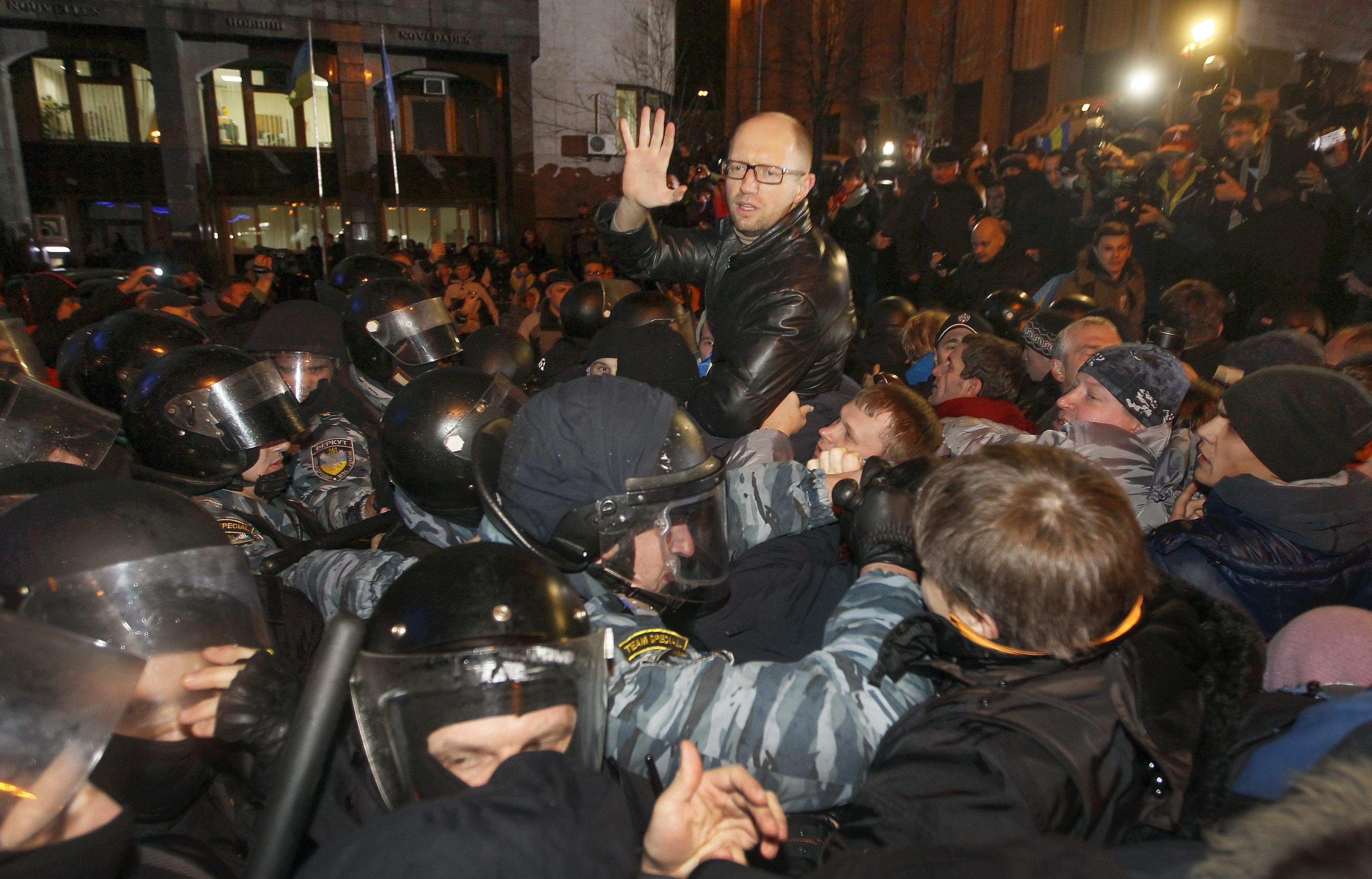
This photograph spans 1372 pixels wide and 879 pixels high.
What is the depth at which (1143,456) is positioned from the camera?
8.66 ft

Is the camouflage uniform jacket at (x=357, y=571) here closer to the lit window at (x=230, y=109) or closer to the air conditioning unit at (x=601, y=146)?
the air conditioning unit at (x=601, y=146)

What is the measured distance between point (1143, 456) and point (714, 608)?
156 cm

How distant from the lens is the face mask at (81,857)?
98 centimetres

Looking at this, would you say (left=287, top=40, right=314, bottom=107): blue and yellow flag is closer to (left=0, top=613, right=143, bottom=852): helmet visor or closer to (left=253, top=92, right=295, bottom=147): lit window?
(left=253, top=92, right=295, bottom=147): lit window

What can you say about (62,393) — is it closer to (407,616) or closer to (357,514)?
(357,514)

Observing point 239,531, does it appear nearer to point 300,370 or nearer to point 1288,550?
point 300,370

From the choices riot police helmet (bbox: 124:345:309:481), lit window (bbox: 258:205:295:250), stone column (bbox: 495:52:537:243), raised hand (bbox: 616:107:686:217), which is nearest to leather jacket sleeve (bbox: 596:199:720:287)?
raised hand (bbox: 616:107:686:217)

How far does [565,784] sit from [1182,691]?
3.42ft

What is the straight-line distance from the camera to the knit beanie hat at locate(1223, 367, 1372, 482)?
2168 millimetres

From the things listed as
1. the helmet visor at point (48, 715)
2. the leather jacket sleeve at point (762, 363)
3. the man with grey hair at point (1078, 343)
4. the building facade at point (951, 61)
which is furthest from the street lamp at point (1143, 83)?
the helmet visor at point (48, 715)

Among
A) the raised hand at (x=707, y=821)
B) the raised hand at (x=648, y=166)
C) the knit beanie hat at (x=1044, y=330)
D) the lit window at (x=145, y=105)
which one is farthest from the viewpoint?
the lit window at (x=145, y=105)

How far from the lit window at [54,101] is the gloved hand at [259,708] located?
24.8 meters

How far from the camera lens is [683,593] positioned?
1.91 meters

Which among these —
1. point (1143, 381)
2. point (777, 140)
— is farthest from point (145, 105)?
point (1143, 381)
